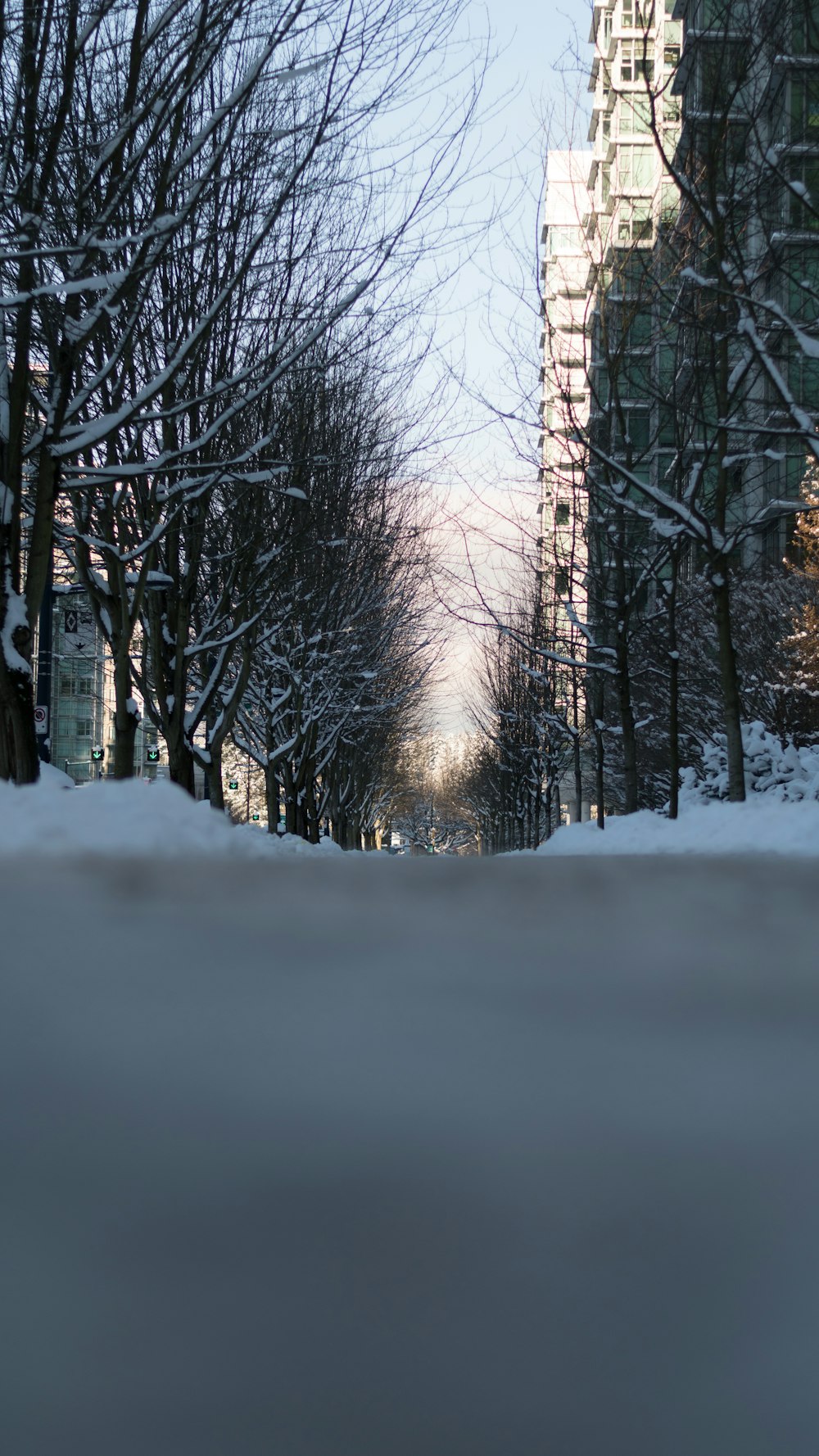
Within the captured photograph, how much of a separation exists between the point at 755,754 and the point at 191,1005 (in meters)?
19.6

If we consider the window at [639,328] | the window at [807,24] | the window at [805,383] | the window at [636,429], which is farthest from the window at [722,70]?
the window at [636,429]

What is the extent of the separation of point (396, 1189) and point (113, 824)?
1949 millimetres

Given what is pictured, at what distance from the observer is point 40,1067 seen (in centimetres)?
150

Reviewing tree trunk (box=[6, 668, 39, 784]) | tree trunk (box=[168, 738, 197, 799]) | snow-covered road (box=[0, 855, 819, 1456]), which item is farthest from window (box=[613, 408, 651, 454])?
snow-covered road (box=[0, 855, 819, 1456])

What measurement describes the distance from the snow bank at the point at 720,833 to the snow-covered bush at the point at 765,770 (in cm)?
53

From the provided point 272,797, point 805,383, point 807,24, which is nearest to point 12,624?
point 807,24

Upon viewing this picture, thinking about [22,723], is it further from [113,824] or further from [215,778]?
[215,778]

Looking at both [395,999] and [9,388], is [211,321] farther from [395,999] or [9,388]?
[395,999]

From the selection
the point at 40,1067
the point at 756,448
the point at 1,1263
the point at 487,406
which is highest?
the point at 487,406

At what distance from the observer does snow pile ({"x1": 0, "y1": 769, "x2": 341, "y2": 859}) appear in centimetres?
268

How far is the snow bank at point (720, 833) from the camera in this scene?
6480 millimetres

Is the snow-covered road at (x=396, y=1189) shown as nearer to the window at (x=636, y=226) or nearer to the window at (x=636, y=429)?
the window at (x=636, y=226)

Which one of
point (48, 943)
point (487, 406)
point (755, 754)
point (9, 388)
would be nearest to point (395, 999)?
point (48, 943)

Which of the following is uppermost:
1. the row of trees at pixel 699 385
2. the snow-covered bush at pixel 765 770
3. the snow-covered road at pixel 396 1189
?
the row of trees at pixel 699 385
